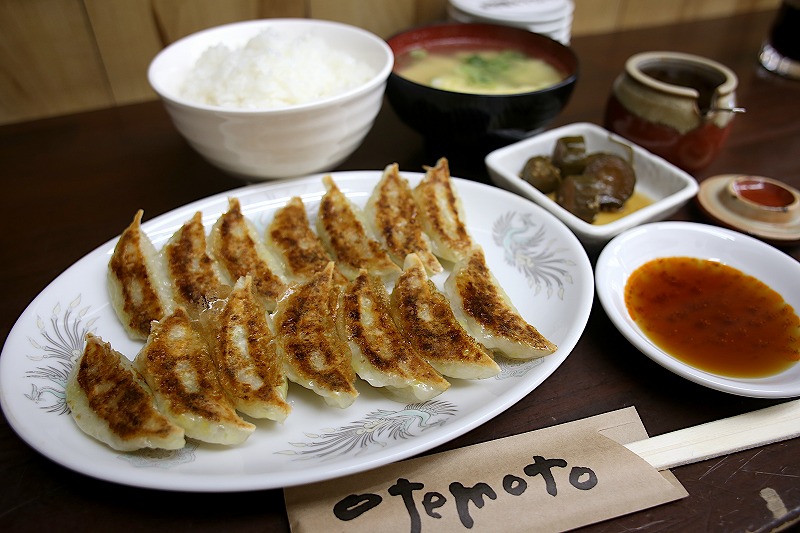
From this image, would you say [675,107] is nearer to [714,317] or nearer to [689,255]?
[689,255]

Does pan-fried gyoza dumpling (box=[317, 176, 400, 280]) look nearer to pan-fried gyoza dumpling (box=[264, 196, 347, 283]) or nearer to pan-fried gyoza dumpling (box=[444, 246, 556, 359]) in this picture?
pan-fried gyoza dumpling (box=[264, 196, 347, 283])

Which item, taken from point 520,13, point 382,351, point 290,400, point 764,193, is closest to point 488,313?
point 382,351

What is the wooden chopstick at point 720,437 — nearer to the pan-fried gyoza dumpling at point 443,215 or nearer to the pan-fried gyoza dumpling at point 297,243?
the pan-fried gyoza dumpling at point 443,215

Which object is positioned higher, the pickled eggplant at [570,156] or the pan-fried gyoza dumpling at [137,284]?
the pan-fried gyoza dumpling at [137,284]

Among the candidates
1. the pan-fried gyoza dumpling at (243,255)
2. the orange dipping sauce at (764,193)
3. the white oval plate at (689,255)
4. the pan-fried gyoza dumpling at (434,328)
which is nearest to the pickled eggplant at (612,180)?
the white oval plate at (689,255)

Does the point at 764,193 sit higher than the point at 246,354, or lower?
lower

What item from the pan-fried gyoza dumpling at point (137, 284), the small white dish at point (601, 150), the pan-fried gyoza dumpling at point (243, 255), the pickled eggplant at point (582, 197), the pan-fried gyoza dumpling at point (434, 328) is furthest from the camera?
the pickled eggplant at point (582, 197)

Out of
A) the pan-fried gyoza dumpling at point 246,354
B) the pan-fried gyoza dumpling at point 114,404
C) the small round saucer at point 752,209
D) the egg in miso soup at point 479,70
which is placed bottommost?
the small round saucer at point 752,209
